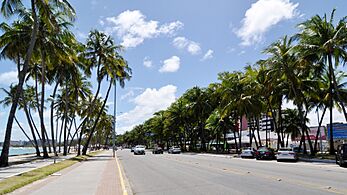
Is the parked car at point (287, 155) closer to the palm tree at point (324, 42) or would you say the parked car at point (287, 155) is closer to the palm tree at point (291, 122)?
the palm tree at point (324, 42)

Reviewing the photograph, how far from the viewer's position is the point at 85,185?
14086 mm

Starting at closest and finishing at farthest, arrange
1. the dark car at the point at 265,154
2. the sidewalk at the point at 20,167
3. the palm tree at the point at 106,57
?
the sidewalk at the point at 20,167, the dark car at the point at 265,154, the palm tree at the point at 106,57

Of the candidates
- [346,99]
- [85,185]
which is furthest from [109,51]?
[85,185]

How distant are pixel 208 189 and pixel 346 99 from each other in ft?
107

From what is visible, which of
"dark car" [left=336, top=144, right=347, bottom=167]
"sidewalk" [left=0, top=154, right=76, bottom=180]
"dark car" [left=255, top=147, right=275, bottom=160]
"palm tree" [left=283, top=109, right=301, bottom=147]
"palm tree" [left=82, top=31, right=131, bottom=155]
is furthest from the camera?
"palm tree" [left=283, top=109, right=301, bottom=147]

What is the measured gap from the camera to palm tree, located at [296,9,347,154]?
3133cm

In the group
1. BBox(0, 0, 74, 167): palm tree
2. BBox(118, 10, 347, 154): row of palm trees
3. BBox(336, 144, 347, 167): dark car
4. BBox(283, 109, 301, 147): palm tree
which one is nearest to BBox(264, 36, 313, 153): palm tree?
BBox(118, 10, 347, 154): row of palm trees

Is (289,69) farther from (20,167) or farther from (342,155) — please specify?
(20,167)

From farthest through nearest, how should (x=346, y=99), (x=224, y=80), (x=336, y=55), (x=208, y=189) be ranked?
(x=224, y=80) → (x=346, y=99) → (x=336, y=55) → (x=208, y=189)

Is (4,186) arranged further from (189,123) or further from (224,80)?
(189,123)

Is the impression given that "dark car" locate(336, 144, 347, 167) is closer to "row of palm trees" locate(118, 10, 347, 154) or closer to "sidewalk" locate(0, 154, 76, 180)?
"row of palm trees" locate(118, 10, 347, 154)

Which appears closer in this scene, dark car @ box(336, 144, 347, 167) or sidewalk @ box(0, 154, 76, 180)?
sidewalk @ box(0, 154, 76, 180)

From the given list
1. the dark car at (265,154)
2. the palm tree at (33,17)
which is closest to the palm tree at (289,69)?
the dark car at (265,154)

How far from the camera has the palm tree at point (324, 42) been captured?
3133 cm
